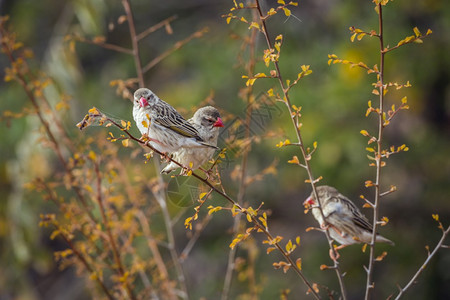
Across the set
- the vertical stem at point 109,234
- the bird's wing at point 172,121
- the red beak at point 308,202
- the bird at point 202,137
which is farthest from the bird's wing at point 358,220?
the vertical stem at point 109,234

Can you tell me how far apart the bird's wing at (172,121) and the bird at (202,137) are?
7 cm

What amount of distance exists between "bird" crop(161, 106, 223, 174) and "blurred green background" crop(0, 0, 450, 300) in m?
1.98

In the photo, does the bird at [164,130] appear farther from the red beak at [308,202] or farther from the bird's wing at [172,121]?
the red beak at [308,202]

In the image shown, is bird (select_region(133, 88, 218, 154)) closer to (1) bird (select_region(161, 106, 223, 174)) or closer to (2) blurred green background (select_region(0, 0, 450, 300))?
(1) bird (select_region(161, 106, 223, 174))

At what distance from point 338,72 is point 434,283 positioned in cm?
281

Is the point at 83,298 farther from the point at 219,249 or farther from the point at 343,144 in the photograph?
the point at 343,144

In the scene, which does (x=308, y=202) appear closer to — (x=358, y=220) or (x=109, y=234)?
(x=358, y=220)

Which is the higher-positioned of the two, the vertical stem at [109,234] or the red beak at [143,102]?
the red beak at [143,102]

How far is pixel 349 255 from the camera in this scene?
21.5 ft

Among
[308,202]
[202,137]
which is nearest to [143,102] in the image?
[202,137]

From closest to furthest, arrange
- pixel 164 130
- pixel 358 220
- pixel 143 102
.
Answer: pixel 143 102, pixel 164 130, pixel 358 220

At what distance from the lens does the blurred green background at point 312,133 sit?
536cm

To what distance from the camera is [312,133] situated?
19.4 feet

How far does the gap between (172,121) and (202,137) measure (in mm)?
164
